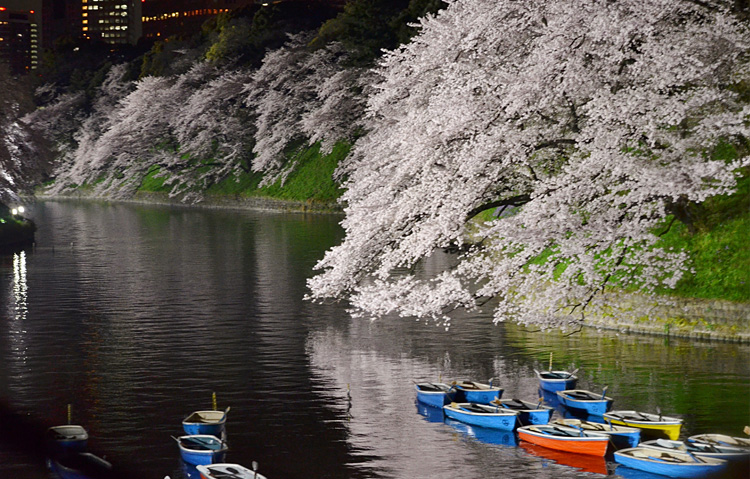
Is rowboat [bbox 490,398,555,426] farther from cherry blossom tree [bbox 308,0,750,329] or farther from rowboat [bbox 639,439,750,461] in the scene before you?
cherry blossom tree [bbox 308,0,750,329]

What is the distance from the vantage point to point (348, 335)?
116ft

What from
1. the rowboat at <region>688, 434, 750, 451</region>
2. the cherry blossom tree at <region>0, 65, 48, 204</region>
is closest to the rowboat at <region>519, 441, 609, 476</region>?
the rowboat at <region>688, 434, 750, 451</region>

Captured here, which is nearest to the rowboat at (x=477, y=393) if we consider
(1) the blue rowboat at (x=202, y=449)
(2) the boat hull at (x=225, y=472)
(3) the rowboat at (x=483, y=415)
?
(3) the rowboat at (x=483, y=415)

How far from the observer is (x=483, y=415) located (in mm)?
24016

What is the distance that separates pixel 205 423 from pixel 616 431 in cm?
937

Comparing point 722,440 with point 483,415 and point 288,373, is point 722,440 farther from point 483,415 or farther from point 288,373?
point 288,373

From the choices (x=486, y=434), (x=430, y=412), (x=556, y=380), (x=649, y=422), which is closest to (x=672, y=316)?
(x=556, y=380)

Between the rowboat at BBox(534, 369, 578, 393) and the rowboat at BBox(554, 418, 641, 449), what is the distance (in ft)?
10.9

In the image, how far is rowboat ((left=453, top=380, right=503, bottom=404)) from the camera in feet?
84.7

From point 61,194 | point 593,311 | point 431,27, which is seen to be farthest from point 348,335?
point 61,194

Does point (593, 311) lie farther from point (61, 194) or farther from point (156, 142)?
point (61, 194)

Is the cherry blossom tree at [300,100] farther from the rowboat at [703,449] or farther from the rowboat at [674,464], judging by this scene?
the rowboat at [674,464]

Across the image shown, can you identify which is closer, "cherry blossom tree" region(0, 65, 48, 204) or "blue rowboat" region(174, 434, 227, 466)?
"blue rowboat" region(174, 434, 227, 466)

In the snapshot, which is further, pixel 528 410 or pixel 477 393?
pixel 477 393
